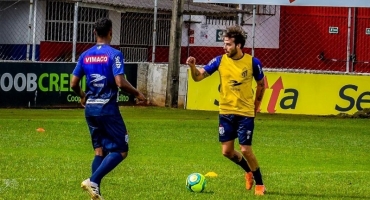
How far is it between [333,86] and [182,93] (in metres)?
3.90

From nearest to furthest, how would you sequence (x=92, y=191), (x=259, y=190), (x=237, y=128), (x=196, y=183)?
(x=92, y=191)
(x=196, y=183)
(x=259, y=190)
(x=237, y=128)

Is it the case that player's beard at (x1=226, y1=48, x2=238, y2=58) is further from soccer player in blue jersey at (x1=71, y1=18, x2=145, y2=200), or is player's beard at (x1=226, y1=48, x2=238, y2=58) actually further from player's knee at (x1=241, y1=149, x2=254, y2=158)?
soccer player in blue jersey at (x1=71, y1=18, x2=145, y2=200)

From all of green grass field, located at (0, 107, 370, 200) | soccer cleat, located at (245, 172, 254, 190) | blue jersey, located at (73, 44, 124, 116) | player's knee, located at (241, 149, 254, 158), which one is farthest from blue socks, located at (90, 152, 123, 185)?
soccer cleat, located at (245, 172, 254, 190)

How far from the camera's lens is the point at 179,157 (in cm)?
1556

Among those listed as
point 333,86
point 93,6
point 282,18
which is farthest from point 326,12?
point 333,86

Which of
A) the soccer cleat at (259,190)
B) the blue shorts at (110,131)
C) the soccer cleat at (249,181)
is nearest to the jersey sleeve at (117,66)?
the blue shorts at (110,131)

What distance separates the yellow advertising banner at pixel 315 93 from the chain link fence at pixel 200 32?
651 centimetres

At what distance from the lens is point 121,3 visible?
3269 centimetres

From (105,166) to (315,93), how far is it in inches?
591

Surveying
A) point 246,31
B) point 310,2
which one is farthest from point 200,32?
point 310,2

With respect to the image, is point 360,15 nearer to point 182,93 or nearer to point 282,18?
point 282,18

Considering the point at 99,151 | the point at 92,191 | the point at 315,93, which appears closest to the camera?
the point at 92,191

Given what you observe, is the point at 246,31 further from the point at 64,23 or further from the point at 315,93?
the point at 315,93

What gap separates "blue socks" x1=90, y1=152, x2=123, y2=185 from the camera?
10102mm
